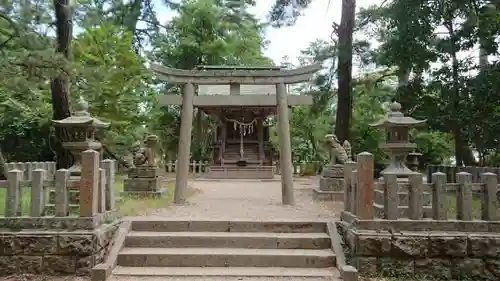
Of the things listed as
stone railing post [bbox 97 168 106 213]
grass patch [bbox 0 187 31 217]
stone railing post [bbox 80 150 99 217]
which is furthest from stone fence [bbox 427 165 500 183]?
grass patch [bbox 0 187 31 217]

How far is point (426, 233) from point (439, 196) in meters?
0.52

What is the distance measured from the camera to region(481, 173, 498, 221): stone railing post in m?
5.46

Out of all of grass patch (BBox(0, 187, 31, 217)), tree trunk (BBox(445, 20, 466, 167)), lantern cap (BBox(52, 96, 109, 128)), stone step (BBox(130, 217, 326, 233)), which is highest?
tree trunk (BBox(445, 20, 466, 167))

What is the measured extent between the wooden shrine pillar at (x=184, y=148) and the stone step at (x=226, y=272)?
12.2ft

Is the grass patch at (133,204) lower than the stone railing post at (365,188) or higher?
lower

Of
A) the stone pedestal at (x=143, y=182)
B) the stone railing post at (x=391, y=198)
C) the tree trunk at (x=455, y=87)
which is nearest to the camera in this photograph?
the stone railing post at (x=391, y=198)

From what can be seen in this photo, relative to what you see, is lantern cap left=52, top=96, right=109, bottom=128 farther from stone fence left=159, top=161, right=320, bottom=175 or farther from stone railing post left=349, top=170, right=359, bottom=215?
stone fence left=159, top=161, right=320, bottom=175

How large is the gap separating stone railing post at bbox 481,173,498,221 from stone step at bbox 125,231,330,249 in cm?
217

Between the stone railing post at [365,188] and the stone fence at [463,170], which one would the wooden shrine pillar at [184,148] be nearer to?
the stone railing post at [365,188]

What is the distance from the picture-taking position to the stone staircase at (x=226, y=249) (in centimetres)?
560

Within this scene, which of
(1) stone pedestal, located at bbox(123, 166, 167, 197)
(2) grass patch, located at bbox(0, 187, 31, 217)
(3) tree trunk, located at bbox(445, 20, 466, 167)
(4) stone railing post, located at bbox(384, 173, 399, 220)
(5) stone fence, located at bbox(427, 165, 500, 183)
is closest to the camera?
(4) stone railing post, located at bbox(384, 173, 399, 220)

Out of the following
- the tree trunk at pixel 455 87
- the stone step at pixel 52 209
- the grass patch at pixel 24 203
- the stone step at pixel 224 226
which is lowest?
the stone step at pixel 224 226

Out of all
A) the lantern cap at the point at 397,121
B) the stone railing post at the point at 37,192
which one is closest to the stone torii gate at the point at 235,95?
the lantern cap at the point at 397,121

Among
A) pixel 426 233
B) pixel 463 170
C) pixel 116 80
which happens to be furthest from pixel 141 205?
pixel 116 80
